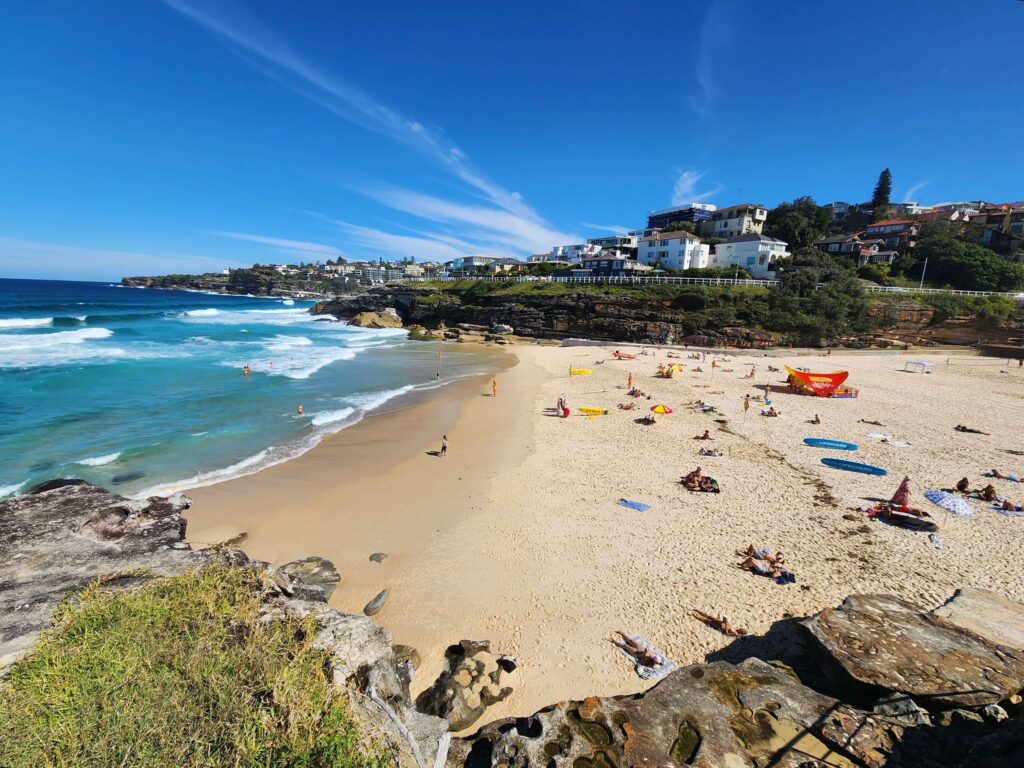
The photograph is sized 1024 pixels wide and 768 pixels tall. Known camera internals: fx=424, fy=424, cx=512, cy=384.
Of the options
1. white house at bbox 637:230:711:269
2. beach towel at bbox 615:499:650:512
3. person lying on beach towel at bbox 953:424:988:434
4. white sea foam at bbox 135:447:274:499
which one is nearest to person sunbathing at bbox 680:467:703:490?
beach towel at bbox 615:499:650:512

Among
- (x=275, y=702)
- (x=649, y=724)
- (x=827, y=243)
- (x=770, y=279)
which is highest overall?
(x=827, y=243)

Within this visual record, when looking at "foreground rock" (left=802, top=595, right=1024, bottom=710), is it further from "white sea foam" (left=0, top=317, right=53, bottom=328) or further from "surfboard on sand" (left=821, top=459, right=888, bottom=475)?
"white sea foam" (left=0, top=317, right=53, bottom=328)

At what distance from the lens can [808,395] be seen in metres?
25.7

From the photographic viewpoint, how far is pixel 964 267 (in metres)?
53.0

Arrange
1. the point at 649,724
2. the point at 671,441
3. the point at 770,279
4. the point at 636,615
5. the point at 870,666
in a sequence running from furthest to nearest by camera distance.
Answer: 1. the point at 770,279
2. the point at 671,441
3. the point at 636,615
4. the point at 870,666
5. the point at 649,724

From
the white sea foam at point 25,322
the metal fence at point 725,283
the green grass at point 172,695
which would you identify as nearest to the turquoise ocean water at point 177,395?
the white sea foam at point 25,322

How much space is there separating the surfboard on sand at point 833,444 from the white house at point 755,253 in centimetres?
4722

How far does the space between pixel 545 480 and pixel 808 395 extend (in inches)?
811

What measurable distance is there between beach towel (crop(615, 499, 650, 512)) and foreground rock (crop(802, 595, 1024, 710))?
545 cm

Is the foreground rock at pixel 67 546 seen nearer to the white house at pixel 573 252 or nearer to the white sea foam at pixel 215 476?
the white sea foam at pixel 215 476

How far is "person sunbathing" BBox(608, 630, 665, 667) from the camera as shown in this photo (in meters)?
7.16

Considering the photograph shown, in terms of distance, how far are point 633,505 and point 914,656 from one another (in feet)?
22.2

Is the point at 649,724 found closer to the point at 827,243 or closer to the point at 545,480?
the point at 545,480

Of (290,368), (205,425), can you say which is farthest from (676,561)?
(290,368)
